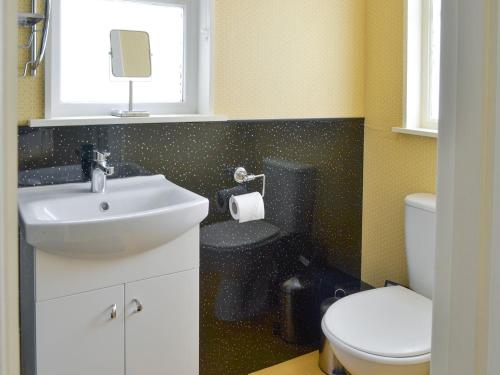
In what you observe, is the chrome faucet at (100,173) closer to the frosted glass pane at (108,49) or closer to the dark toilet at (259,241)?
the frosted glass pane at (108,49)

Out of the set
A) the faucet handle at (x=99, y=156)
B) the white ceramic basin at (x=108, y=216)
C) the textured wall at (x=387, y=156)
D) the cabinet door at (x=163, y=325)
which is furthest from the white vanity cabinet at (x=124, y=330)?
the textured wall at (x=387, y=156)

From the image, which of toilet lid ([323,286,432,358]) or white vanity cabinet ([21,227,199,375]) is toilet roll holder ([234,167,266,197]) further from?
toilet lid ([323,286,432,358])

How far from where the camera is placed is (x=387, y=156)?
2.46m

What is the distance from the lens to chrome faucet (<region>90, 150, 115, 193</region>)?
1.80 metres

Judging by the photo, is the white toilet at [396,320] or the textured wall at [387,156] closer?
the white toilet at [396,320]

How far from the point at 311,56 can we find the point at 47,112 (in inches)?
47.5

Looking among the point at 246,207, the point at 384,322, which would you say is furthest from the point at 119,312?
the point at 384,322

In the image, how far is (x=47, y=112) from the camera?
177 centimetres

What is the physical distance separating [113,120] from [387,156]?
130cm

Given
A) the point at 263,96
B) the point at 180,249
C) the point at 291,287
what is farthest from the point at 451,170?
the point at 291,287

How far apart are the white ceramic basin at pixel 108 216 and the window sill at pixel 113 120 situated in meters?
0.22

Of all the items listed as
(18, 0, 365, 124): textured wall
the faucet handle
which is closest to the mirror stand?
the faucet handle

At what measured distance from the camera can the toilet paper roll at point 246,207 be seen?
6.80 feet

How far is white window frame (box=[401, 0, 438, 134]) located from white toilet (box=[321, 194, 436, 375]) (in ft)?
1.27
